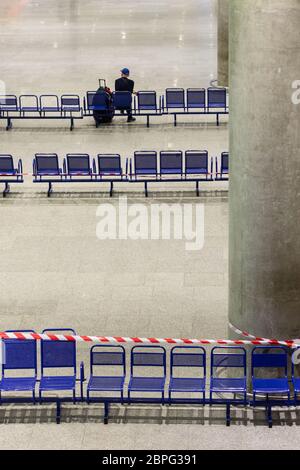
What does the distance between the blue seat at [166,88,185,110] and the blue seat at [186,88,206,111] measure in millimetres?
166

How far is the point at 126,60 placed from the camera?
38281 mm

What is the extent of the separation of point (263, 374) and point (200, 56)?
78.6 ft

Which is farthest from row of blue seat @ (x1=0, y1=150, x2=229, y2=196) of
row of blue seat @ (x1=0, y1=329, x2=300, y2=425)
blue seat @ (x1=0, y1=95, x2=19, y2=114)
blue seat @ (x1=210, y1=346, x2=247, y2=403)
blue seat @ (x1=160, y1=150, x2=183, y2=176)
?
blue seat @ (x1=210, y1=346, x2=247, y2=403)

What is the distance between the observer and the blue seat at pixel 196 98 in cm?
2912

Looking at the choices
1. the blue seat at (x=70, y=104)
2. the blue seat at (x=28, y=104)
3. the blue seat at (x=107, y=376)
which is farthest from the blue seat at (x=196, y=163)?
the blue seat at (x=107, y=376)

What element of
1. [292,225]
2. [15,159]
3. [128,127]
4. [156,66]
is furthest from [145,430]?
[156,66]

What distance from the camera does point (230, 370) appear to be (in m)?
16.6

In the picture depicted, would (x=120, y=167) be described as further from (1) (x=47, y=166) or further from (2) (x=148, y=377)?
(2) (x=148, y=377)

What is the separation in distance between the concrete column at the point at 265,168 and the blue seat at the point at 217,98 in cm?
1362

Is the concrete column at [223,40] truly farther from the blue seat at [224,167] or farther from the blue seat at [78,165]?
the blue seat at [78,165]

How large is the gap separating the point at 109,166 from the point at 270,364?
9.49 m

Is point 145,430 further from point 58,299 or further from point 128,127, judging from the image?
point 128,127

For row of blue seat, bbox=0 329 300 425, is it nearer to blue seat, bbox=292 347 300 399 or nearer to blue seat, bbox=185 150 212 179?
blue seat, bbox=292 347 300 399

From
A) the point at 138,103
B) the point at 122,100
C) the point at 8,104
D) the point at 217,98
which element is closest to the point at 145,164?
the point at 138,103
